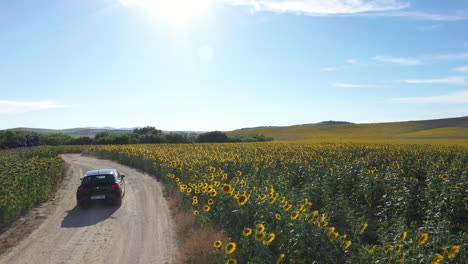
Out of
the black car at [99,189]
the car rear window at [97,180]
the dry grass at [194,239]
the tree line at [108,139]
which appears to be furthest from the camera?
the tree line at [108,139]

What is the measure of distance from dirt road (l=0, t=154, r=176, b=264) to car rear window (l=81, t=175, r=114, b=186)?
3.20ft

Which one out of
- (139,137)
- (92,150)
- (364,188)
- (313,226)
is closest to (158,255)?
(313,226)

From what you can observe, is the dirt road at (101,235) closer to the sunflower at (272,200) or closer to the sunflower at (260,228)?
the sunflower at (272,200)

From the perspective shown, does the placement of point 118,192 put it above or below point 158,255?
above

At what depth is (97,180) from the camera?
13.5 metres

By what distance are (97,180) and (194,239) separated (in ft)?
22.1

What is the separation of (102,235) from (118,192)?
3648 mm

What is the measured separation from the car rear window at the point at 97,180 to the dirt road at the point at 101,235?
0.98m

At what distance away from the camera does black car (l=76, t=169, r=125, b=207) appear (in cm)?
1294

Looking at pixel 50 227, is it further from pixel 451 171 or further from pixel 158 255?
pixel 451 171

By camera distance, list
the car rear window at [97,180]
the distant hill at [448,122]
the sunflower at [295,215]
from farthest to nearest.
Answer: the distant hill at [448,122]
the car rear window at [97,180]
the sunflower at [295,215]

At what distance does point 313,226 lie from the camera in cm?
568

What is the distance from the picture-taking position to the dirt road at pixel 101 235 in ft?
26.7

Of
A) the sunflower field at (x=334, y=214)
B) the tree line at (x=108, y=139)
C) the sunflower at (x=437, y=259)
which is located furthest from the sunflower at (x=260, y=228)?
the tree line at (x=108, y=139)
